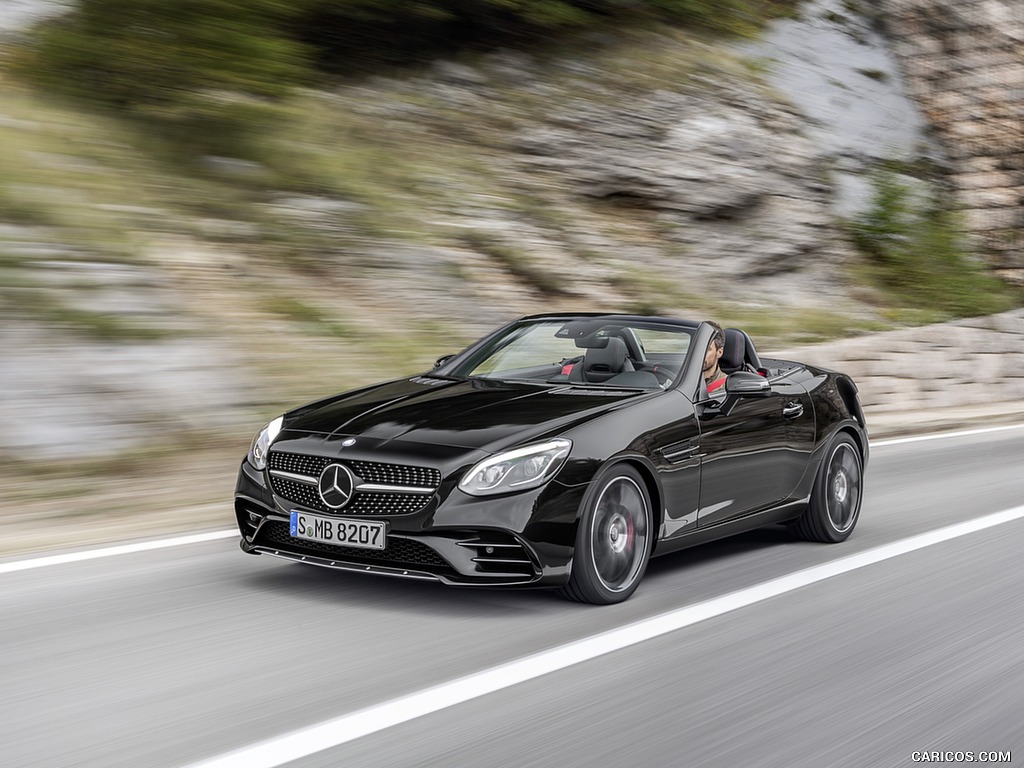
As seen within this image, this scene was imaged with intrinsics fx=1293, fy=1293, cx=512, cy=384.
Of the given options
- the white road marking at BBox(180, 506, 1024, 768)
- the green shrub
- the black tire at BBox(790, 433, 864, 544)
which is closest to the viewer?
the white road marking at BBox(180, 506, 1024, 768)

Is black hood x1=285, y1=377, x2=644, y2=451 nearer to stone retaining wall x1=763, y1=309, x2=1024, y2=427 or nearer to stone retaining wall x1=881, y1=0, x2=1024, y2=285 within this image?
stone retaining wall x1=763, y1=309, x2=1024, y2=427

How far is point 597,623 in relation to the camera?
527 cm

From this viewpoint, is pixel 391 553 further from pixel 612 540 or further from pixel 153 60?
pixel 153 60

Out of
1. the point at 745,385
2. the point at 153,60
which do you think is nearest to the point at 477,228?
the point at 153,60

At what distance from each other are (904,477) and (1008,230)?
17.4m

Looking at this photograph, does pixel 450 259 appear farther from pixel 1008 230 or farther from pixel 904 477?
pixel 1008 230

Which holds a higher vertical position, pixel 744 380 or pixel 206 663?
pixel 744 380

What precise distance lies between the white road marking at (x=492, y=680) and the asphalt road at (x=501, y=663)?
4 centimetres

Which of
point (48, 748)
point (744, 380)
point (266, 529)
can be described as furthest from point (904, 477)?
point (48, 748)

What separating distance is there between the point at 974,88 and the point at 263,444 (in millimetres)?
25384

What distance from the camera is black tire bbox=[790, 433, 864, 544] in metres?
7.25

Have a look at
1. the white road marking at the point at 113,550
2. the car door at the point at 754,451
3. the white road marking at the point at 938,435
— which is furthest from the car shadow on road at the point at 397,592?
the white road marking at the point at 938,435

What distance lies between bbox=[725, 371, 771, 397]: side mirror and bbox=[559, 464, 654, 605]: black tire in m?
0.89

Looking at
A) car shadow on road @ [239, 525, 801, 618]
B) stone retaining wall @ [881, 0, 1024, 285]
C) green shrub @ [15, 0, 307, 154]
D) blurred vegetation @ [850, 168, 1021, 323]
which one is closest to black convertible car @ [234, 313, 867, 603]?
car shadow on road @ [239, 525, 801, 618]
